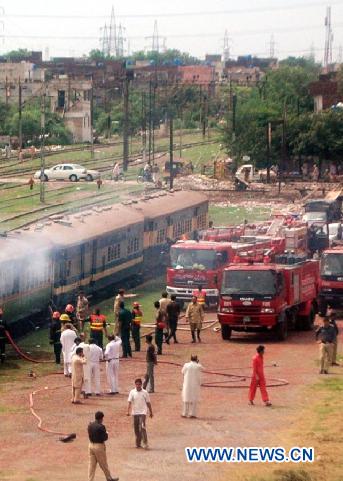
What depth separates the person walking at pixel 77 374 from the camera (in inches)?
924

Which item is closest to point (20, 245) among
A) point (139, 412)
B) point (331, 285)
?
point (331, 285)

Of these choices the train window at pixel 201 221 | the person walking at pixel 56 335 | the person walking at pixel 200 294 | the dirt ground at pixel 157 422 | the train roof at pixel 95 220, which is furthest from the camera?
the train window at pixel 201 221

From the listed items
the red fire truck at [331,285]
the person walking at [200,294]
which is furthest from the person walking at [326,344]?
the red fire truck at [331,285]

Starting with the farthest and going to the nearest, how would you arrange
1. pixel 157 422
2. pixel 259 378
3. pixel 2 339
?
pixel 2 339 < pixel 259 378 < pixel 157 422

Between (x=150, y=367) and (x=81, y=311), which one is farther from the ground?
(x=150, y=367)

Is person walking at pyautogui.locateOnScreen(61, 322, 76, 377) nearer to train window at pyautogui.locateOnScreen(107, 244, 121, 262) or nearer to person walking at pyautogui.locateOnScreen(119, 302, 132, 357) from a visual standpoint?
person walking at pyautogui.locateOnScreen(119, 302, 132, 357)

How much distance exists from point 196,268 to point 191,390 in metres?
14.7

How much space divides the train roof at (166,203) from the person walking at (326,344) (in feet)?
59.3

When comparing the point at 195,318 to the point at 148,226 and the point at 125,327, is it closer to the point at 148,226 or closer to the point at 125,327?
the point at 125,327

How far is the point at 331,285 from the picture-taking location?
37.1 metres

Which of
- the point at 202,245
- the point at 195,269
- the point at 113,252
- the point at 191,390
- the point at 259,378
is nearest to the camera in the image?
the point at 191,390

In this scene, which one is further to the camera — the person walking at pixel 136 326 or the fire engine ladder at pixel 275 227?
the fire engine ladder at pixel 275 227

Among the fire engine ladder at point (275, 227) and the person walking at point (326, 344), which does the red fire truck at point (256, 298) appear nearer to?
the person walking at point (326, 344)

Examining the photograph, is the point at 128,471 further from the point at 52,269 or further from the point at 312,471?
the point at 52,269
